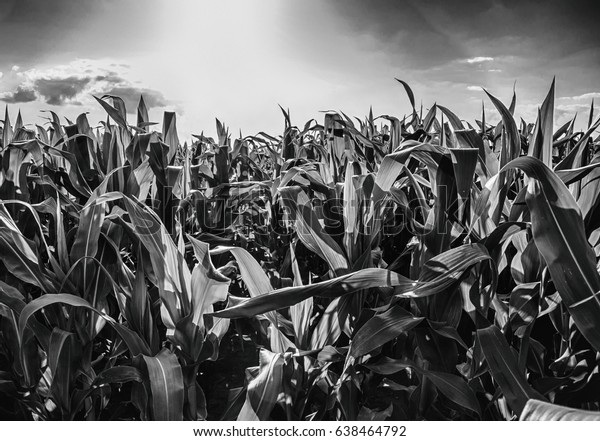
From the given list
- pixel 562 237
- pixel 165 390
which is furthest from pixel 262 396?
pixel 562 237

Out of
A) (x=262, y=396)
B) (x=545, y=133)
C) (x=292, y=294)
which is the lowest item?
(x=262, y=396)

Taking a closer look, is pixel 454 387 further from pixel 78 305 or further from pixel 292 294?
pixel 78 305

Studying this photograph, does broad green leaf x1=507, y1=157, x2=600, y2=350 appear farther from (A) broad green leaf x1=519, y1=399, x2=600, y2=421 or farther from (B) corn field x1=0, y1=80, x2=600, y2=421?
(A) broad green leaf x1=519, y1=399, x2=600, y2=421

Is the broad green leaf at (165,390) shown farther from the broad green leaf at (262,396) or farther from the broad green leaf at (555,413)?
the broad green leaf at (555,413)

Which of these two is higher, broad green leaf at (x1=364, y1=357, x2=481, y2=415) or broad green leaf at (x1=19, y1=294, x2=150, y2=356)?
broad green leaf at (x1=19, y1=294, x2=150, y2=356)

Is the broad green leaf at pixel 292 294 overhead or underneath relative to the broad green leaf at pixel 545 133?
underneath

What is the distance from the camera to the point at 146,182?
0.95 meters

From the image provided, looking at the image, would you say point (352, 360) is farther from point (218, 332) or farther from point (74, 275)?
point (74, 275)

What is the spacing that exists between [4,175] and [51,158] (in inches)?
7.8

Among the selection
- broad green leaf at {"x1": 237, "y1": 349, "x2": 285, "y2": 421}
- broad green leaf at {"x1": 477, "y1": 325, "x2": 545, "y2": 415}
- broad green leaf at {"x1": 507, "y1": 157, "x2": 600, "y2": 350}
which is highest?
broad green leaf at {"x1": 507, "y1": 157, "x2": 600, "y2": 350}

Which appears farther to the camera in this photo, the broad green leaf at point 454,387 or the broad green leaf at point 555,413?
the broad green leaf at point 454,387

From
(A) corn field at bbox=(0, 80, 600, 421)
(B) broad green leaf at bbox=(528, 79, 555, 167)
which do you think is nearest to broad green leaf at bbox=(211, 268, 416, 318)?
(A) corn field at bbox=(0, 80, 600, 421)

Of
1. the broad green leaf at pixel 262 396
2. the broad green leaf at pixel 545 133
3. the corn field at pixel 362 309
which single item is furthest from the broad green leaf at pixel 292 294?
the broad green leaf at pixel 545 133

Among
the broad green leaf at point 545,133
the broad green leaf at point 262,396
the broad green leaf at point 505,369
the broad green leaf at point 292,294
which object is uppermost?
the broad green leaf at point 545,133
